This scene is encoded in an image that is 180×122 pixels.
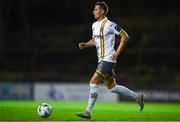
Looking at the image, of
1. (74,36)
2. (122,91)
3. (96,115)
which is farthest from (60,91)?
(122,91)

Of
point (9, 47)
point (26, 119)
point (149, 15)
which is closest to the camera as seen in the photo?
point (26, 119)

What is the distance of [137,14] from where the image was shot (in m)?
39.5

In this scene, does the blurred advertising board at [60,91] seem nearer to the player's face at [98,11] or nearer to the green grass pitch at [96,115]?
the green grass pitch at [96,115]

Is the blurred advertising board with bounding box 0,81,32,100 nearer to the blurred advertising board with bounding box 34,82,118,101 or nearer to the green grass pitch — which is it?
the blurred advertising board with bounding box 34,82,118,101

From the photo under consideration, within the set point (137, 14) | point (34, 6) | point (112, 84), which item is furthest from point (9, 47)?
point (112, 84)

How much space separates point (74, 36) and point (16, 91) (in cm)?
1028

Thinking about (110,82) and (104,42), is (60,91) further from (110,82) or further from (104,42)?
(104,42)

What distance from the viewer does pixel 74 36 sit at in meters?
38.3

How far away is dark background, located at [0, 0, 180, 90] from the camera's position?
34094mm

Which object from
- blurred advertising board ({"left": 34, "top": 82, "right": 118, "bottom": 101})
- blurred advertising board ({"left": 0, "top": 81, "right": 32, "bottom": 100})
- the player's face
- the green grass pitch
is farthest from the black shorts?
blurred advertising board ({"left": 0, "top": 81, "right": 32, "bottom": 100})

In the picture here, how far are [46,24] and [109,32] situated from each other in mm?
28131

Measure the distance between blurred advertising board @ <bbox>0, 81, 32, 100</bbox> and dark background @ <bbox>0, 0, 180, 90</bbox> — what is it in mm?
2131

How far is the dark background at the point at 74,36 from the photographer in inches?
1342

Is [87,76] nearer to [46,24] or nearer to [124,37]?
[46,24]
